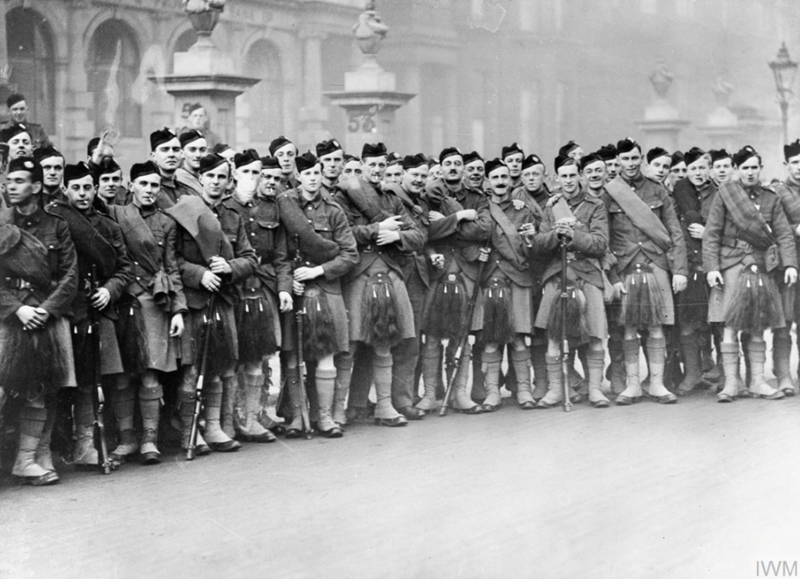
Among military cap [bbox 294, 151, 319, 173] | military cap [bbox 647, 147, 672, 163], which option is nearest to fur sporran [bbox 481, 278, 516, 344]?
military cap [bbox 294, 151, 319, 173]

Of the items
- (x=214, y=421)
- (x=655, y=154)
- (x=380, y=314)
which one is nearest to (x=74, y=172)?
(x=214, y=421)

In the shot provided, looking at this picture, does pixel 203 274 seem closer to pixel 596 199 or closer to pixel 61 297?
pixel 61 297

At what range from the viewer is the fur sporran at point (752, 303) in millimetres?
8391

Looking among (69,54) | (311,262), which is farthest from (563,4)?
(311,262)

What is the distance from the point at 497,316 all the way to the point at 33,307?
11.1 ft

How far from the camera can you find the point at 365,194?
784 centimetres

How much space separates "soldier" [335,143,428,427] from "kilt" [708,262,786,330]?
2.35m

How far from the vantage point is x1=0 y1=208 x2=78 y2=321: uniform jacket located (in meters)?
6.11

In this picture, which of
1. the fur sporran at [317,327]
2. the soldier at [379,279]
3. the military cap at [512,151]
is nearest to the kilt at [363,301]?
the soldier at [379,279]

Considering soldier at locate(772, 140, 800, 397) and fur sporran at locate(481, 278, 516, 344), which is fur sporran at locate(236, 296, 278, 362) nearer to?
fur sporran at locate(481, 278, 516, 344)

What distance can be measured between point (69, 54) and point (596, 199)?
13.1 meters

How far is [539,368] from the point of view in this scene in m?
8.43

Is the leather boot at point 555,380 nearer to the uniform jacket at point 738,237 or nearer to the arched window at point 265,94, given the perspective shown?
the uniform jacket at point 738,237

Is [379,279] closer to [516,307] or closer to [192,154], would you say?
[516,307]
